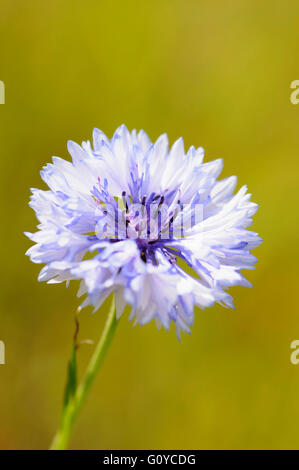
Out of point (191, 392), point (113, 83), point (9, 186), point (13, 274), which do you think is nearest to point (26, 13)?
point (113, 83)

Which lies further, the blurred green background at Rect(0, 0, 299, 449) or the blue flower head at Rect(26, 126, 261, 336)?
the blurred green background at Rect(0, 0, 299, 449)

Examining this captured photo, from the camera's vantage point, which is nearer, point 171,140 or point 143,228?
point 143,228

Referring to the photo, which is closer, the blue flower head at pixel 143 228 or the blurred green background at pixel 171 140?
the blue flower head at pixel 143 228

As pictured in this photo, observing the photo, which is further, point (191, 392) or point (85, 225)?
Answer: point (191, 392)

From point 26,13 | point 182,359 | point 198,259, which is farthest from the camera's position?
point 26,13
